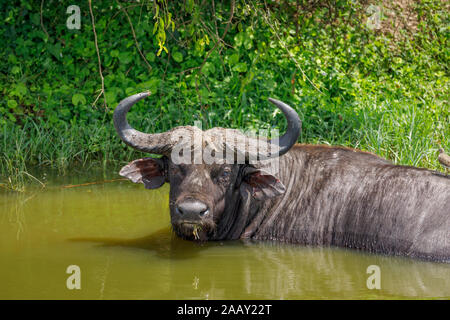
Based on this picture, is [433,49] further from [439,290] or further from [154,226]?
[439,290]

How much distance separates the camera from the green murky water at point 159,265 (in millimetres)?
5027

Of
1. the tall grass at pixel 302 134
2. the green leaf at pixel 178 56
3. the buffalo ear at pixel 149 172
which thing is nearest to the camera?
the buffalo ear at pixel 149 172

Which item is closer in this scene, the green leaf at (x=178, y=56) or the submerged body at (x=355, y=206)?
the submerged body at (x=355, y=206)

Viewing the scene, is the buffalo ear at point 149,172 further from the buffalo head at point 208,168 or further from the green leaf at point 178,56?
the green leaf at point 178,56

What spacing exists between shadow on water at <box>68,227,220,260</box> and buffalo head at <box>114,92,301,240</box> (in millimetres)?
90

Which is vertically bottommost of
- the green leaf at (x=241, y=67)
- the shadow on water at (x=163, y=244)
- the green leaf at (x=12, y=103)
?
the shadow on water at (x=163, y=244)

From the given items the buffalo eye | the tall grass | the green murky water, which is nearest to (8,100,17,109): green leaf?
the tall grass

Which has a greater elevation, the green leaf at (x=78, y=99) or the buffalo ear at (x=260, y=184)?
the green leaf at (x=78, y=99)

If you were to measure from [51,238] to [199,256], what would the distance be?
139cm

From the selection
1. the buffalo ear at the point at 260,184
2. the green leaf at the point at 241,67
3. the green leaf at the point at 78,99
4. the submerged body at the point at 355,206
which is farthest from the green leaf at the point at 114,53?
the buffalo ear at the point at 260,184

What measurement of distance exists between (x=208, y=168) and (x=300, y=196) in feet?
3.02
